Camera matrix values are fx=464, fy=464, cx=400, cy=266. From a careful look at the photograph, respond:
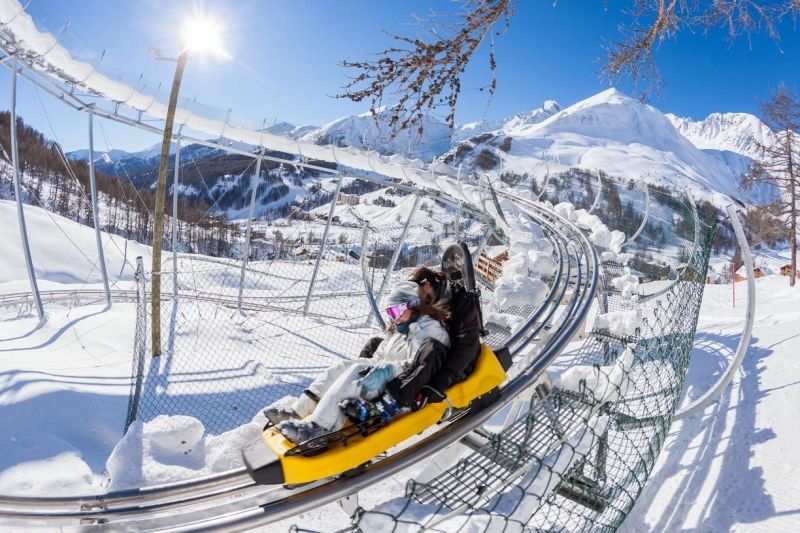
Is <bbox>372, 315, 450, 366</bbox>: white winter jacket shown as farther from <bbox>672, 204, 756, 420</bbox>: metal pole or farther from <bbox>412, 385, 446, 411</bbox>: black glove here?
<bbox>672, 204, 756, 420</bbox>: metal pole

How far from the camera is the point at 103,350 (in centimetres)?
796

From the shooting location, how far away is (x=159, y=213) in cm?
824

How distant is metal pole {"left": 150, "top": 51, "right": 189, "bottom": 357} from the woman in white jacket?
612cm

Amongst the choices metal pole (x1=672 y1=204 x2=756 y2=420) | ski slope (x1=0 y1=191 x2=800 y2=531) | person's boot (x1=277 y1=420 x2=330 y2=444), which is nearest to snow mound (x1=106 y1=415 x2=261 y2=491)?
ski slope (x1=0 y1=191 x2=800 y2=531)

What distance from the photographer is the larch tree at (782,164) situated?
1528 centimetres

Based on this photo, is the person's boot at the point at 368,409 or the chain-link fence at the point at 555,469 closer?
the chain-link fence at the point at 555,469

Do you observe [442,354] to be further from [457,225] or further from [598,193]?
[457,225]

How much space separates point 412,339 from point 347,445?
2.44 feet

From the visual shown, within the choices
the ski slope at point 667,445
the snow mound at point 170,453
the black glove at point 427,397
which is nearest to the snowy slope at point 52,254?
the ski slope at point 667,445

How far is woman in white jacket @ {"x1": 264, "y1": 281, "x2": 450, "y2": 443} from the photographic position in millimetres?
2195

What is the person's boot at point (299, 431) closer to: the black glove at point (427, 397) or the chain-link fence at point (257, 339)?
the black glove at point (427, 397)

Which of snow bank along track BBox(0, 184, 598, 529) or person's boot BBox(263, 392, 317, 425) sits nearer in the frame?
snow bank along track BBox(0, 184, 598, 529)

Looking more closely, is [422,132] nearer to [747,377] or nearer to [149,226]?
[747,377]

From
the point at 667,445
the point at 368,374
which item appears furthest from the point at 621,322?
the point at 368,374
